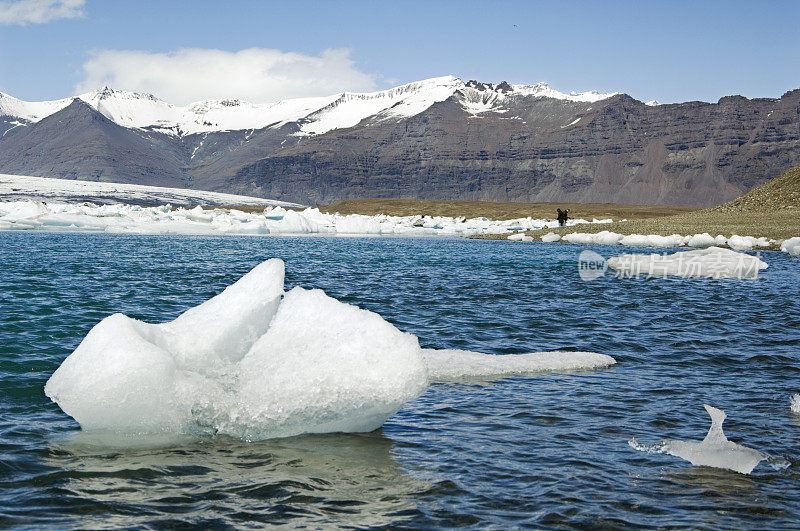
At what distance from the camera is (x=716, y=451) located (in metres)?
6.12

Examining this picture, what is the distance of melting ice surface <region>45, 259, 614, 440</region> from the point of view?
6.13 meters

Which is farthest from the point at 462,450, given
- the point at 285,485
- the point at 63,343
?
the point at 63,343

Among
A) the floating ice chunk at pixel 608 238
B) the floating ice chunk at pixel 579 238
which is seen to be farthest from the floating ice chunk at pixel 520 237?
the floating ice chunk at pixel 608 238

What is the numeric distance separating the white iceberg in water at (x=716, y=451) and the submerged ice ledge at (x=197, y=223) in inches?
2323

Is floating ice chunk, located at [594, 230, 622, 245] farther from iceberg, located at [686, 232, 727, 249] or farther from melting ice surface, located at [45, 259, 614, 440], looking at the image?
melting ice surface, located at [45, 259, 614, 440]

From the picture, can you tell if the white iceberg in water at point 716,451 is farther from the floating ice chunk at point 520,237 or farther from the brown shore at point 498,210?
the brown shore at point 498,210

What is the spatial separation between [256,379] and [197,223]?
60.3 meters

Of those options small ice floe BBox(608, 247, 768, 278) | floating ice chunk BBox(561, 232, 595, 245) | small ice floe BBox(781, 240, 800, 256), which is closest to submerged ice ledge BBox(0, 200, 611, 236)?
floating ice chunk BBox(561, 232, 595, 245)

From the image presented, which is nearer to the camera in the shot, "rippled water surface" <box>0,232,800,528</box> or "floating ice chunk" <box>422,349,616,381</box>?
"rippled water surface" <box>0,232,800,528</box>

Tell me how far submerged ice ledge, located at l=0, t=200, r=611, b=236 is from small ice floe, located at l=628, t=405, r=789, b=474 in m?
59.0

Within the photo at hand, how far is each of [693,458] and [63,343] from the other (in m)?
8.91

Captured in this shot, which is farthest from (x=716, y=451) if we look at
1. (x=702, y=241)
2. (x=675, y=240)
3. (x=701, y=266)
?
(x=675, y=240)

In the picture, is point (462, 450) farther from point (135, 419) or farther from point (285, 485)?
point (135, 419)

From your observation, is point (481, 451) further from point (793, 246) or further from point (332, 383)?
point (793, 246)
